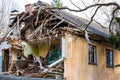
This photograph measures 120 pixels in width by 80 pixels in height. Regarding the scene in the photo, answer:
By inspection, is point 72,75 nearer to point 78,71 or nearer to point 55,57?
point 78,71

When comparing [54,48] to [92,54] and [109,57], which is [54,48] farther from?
[109,57]

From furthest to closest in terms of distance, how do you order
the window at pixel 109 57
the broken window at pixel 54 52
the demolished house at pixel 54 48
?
the window at pixel 109 57 < the broken window at pixel 54 52 < the demolished house at pixel 54 48

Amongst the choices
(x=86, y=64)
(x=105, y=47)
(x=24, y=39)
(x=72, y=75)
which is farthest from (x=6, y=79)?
(x=105, y=47)

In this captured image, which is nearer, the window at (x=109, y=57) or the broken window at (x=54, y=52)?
the broken window at (x=54, y=52)

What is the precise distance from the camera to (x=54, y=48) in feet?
69.8

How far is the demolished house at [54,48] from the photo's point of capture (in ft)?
61.7

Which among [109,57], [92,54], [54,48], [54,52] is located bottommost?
[109,57]

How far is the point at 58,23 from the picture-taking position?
19.9 m

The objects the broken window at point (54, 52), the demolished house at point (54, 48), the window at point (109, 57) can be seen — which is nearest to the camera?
the demolished house at point (54, 48)

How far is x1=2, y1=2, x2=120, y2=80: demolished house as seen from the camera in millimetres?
18797

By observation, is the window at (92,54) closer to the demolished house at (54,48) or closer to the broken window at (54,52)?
the demolished house at (54,48)

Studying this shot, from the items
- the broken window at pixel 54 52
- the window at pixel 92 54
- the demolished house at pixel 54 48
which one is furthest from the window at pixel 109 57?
the broken window at pixel 54 52

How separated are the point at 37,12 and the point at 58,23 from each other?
185cm


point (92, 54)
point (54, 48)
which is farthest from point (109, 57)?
point (54, 48)
